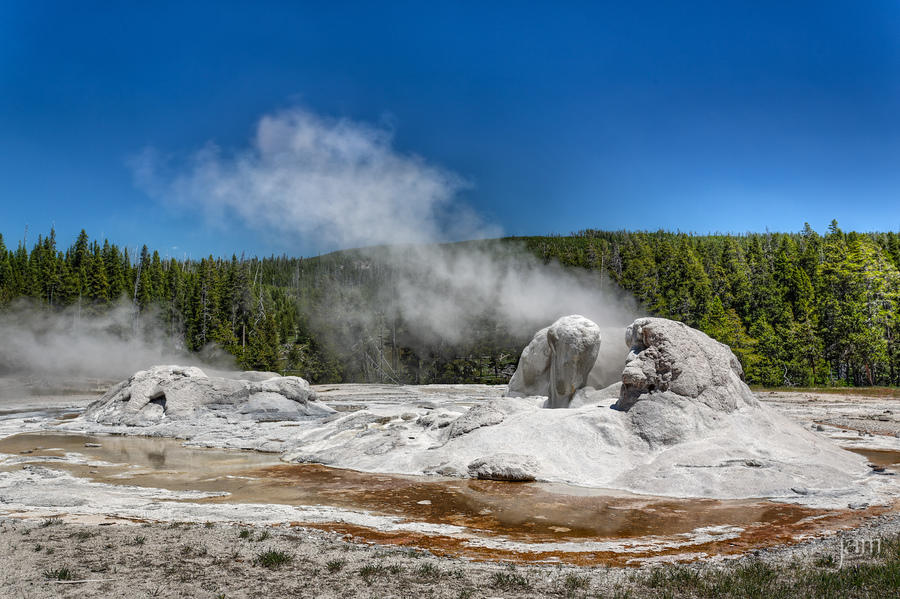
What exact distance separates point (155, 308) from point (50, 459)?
5672 cm

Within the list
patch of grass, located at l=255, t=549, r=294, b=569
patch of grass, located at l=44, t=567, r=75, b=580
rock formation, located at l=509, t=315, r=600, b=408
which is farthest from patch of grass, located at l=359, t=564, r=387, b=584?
rock formation, located at l=509, t=315, r=600, b=408

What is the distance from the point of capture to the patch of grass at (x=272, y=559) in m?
6.26

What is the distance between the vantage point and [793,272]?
47.8 meters

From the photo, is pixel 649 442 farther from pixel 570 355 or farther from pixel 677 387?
pixel 570 355

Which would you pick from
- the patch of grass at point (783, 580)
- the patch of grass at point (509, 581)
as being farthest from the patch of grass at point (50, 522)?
the patch of grass at point (783, 580)

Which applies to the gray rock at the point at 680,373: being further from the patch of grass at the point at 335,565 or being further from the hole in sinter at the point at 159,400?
the hole in sinter at the point at 159,400

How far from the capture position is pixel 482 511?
9.49 m

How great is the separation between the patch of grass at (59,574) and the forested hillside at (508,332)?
149ft

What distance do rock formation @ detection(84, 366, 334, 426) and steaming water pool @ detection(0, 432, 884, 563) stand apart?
9.05m

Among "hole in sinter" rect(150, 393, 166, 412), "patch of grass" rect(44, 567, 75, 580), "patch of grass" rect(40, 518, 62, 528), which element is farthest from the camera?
"hole in sinter" rect(150, 393, 166, 412)

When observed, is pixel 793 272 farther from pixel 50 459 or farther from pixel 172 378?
pixel 50 459

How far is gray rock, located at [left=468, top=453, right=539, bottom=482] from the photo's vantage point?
11961 millimetres

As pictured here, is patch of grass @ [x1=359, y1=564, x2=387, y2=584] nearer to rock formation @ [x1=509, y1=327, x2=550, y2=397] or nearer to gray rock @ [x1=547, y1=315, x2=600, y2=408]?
gray rock @ [x1=547, y1=315, x2=600, y2=408]

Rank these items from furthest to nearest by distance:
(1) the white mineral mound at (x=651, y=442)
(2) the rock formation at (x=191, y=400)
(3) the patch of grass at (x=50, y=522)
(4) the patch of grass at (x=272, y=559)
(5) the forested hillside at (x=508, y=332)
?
(5) the forested hillside at (x=508, y=332) < (2) the rock formation at (x=191, y=400) < (1) the white mineral mound at (x=651, y=442) < (3) the patch of grass at (x=50, y=522) < (4) the patch of grass at (x=272, y=559)
